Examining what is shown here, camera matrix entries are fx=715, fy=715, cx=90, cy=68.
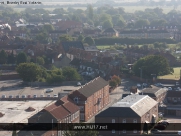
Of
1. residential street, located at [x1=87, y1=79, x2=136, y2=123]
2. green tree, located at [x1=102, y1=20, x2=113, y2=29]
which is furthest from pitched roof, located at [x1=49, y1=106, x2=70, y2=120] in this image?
green tree, located at [x1=102, y1=20, x2=113, y2=29]

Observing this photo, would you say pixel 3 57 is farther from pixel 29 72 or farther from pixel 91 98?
pixel 91 98

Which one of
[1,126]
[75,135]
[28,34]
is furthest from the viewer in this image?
[28,34]

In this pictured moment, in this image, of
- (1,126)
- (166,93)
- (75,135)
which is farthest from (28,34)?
(75,135)

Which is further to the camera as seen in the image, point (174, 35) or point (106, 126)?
point (174, 35)

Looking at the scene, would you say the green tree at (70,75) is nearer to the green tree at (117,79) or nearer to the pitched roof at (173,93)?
the green tree at (117,79)

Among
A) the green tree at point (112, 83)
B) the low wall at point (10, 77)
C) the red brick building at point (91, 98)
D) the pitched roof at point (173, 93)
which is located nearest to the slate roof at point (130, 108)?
the red brick building at point (91, 98)

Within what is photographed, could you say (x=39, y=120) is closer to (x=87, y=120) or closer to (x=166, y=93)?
(x=87, y=120)
